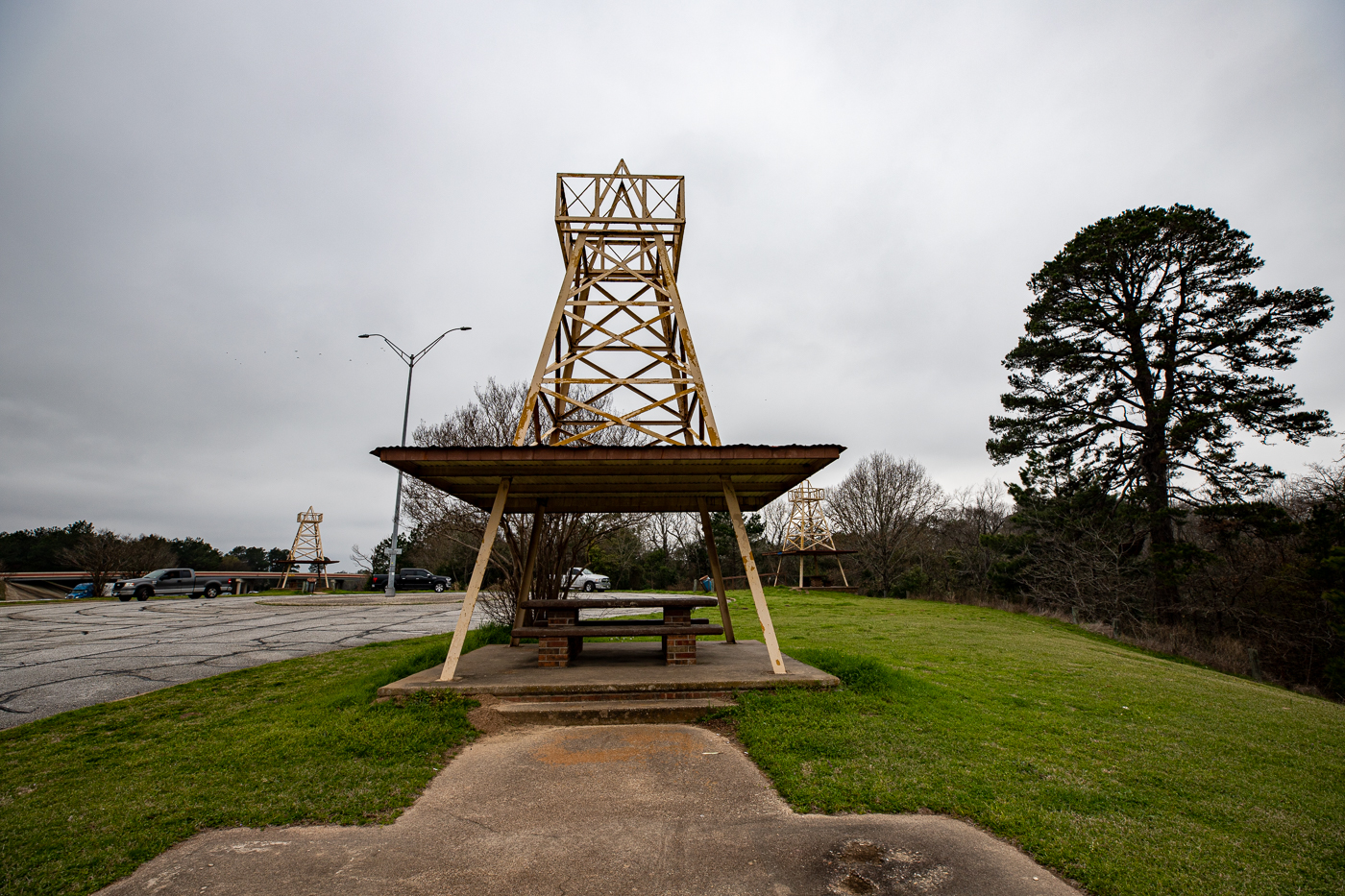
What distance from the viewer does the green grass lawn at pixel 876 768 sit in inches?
123

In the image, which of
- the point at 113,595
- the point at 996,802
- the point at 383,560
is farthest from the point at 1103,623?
the point at 383,560

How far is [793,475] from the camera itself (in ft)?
21.4

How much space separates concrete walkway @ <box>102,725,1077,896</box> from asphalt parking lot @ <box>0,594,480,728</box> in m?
5.09

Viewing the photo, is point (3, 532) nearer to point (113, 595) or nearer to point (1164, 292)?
point (113, 595)

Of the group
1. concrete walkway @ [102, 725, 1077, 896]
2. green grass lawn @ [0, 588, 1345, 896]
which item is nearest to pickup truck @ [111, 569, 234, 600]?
green grass lawn @ [0, 588, 1345, 896]

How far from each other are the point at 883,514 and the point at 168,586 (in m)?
36.0

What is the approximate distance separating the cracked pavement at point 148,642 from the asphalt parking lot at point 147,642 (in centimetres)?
2

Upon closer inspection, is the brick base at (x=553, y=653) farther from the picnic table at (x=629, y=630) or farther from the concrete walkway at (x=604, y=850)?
the concrete walkway at (x=604, y=850)

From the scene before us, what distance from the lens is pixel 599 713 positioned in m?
5.41

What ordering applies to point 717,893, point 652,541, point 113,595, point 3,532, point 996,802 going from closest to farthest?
point 717,893 → point 996,802 → point 113,595 → point 652,541 → point 3,532

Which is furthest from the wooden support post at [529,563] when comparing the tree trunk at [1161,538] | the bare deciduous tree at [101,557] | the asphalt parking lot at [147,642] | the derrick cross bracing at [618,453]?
the bare deciduous tree at [101,557]

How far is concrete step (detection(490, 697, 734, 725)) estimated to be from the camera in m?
5.40

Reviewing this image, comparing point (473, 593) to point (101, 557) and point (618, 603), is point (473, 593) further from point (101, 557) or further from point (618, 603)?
point (101, 557)

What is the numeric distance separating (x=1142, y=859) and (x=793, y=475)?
4.09 metres
